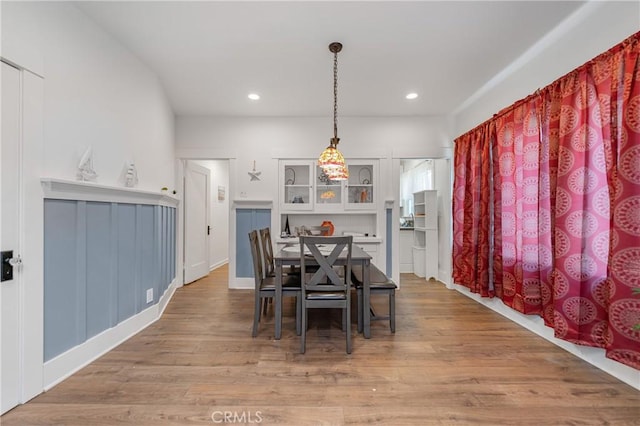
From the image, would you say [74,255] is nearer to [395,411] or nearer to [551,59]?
[395,411]

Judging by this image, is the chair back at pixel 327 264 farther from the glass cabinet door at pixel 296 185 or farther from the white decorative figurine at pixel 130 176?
the glass cabinet door at pixel 296 185

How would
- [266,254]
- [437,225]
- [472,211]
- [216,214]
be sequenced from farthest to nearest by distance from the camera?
[216,214] → [437,225] → [472,211] → [266,254]

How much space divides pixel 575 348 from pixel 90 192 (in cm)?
396

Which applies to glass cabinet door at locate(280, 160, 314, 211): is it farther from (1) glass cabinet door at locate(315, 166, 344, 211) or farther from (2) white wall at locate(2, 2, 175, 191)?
(2) white wall at locate(2, 2, 175, 191)

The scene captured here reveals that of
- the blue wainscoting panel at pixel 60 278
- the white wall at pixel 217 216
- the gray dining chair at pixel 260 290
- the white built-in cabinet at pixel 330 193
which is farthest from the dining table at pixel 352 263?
the white wall at pixel 217 216

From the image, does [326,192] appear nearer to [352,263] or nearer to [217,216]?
[352,263]

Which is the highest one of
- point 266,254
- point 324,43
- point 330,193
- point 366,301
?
point 324,43

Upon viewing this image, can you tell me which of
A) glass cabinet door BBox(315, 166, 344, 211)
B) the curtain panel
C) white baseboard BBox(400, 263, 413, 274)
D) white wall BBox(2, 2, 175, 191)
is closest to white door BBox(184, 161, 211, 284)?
white wall BBox(2, 2, 175, 191)

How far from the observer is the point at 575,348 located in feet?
7.29

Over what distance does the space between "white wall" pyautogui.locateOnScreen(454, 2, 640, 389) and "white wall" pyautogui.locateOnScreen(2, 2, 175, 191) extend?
3.80 meters

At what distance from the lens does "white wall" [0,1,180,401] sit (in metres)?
1.67

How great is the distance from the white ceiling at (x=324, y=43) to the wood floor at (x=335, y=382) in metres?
2.68

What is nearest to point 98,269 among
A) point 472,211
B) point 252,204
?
point 252,204
